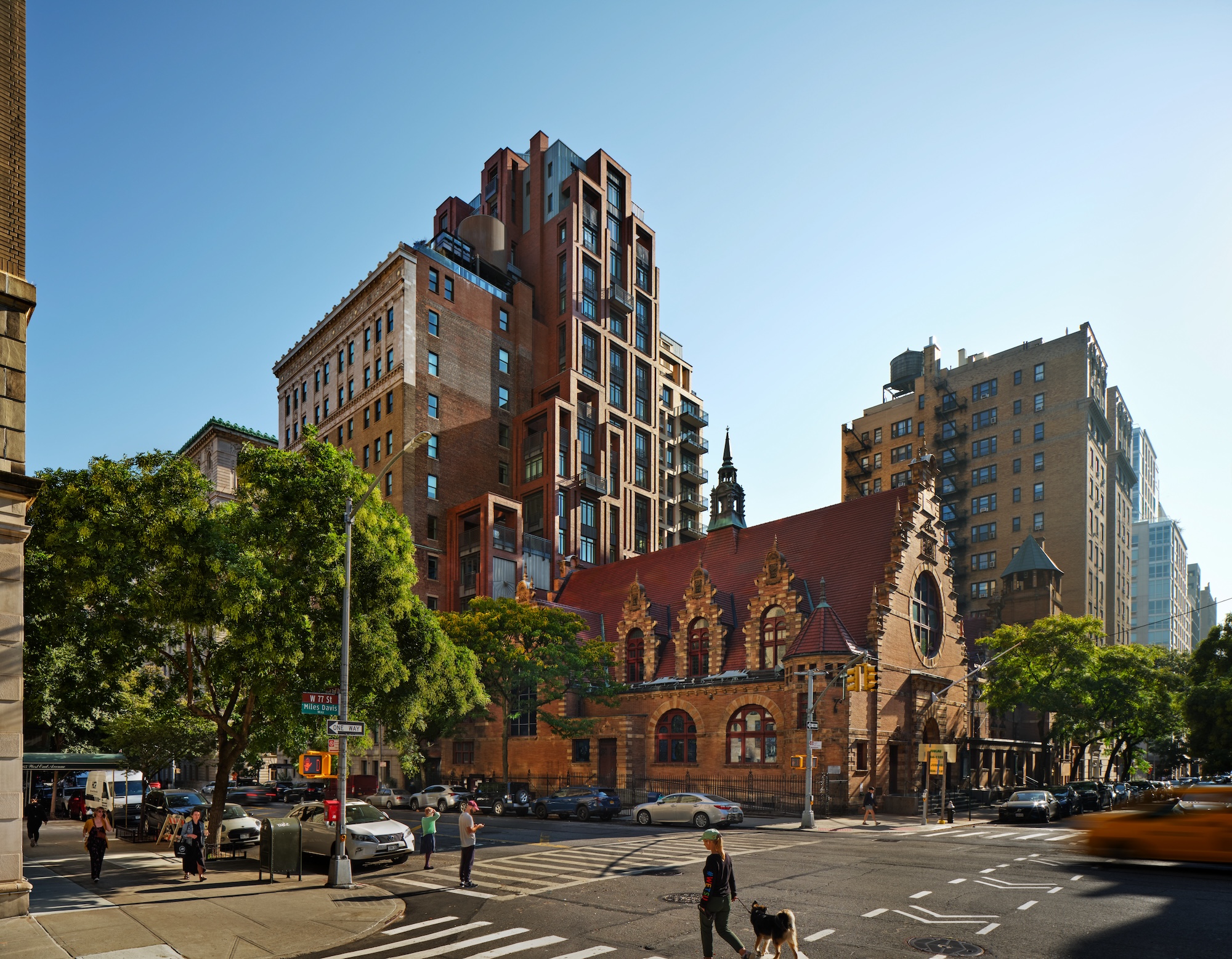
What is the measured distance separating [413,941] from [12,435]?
11377mm

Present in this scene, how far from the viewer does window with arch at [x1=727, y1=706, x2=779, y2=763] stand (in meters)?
43.7

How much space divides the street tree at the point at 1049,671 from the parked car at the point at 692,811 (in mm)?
19556

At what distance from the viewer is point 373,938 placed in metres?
14.4

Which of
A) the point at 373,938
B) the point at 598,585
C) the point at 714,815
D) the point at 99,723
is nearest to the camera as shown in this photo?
the point at 373,938

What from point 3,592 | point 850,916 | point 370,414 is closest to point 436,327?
point 370,414

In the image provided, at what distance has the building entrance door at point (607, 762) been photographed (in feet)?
164

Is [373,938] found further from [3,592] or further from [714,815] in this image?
[714,815]

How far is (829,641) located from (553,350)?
44.5m

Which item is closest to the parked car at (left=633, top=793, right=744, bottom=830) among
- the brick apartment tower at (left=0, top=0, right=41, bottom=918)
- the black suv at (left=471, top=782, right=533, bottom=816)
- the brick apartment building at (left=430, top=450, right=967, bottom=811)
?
the brick apartment building at (left=430, top=450, right=967, bottom=811)

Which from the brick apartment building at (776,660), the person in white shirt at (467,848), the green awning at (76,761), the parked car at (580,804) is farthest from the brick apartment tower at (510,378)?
the person in white shirt at (467,848)

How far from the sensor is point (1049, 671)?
152 ft

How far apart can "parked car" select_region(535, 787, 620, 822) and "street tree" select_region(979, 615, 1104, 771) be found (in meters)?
22.1

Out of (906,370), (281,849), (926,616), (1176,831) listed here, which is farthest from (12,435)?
(906,370)

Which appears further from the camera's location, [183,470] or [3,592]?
[183,470]
